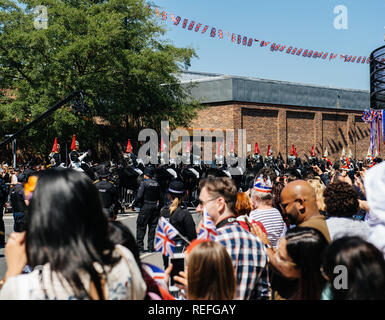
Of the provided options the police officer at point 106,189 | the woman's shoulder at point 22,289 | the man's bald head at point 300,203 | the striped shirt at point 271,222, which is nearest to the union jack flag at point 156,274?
the woman's shoulder at point 22,289

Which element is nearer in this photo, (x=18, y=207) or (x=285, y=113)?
(x=18, y=207)

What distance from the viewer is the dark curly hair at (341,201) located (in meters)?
4.39

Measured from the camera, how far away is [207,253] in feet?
9.16

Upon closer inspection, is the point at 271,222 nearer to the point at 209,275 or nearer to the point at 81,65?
the point at 209,275

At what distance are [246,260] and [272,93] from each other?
38154 mm

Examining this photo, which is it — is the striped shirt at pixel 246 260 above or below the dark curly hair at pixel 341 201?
below

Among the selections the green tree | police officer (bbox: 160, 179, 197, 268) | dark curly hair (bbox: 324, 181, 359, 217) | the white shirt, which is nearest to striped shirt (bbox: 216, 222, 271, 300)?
the white shirt

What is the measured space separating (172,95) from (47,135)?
915 cm

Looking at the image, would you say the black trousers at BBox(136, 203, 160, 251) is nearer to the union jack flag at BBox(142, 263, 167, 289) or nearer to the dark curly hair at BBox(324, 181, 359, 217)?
the dark curly hair at BBox(324, 181, 359, 217)

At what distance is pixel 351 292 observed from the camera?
2.44m

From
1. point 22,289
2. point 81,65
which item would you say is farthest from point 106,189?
point 81,65

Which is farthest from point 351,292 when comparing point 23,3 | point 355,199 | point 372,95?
point 23,3

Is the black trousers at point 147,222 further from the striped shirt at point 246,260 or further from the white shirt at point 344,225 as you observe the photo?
the striped shirt at point 246,260

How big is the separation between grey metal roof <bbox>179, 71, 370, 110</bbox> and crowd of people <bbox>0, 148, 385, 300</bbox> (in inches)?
1275
